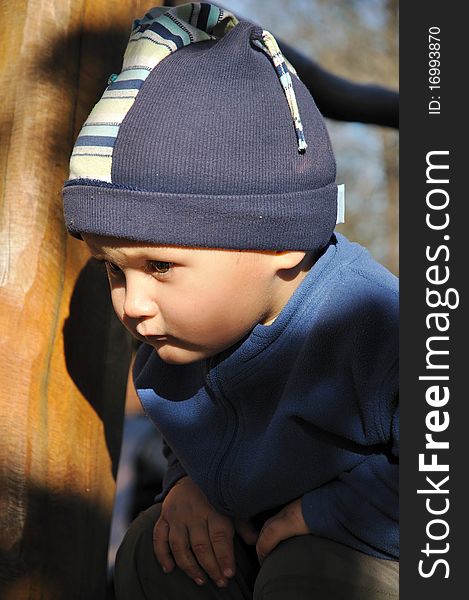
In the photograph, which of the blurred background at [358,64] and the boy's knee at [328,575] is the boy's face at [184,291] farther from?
the blurred background at [358,64]

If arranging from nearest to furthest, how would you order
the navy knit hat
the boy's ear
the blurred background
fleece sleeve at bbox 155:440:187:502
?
the navy knit hat
the boy's ear
fleece sleeve at bbox 155:440:187:502
the blurred background

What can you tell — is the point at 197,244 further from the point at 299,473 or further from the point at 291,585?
the point at 291,585

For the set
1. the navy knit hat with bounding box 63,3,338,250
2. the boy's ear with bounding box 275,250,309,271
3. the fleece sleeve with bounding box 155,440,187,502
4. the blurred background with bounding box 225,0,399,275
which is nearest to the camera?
the navy knit hat with bounding box 63,3,338,250

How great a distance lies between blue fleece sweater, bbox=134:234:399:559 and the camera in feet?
4.62

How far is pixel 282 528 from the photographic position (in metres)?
1.49

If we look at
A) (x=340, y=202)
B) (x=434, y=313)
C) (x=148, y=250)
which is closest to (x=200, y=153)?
(x=148, y=250)

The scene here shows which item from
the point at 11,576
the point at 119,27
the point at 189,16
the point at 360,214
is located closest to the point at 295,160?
the point at 189,16

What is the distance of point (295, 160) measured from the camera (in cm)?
137

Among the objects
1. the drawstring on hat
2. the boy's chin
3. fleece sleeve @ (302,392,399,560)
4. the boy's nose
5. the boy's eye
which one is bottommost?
fleece sleeve @ (302,392,399,560)

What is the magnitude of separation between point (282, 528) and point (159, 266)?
0.48m

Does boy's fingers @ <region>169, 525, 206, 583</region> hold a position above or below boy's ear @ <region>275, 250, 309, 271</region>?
below

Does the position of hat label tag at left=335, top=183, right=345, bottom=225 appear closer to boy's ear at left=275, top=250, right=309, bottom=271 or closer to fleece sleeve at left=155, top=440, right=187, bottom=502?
boy's ear at left=275, top=250, right=309, bottom=271

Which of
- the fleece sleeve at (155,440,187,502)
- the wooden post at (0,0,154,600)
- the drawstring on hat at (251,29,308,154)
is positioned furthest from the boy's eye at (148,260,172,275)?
the fleece sleeve at (155,440,187,502)

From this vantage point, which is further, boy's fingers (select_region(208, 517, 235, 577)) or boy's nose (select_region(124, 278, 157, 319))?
boy's fingers (select_region(208, 517, 235, 577))
